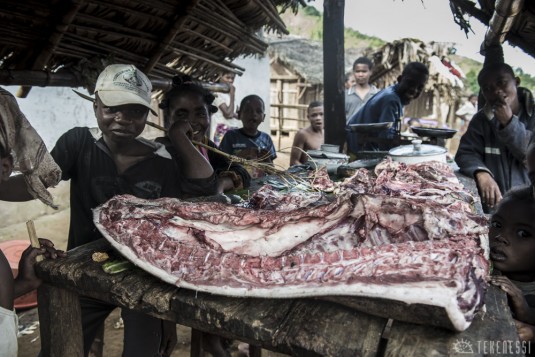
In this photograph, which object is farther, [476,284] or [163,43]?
[163,43]

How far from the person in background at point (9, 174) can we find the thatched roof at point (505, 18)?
3664 mm

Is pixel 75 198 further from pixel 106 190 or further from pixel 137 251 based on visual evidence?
pixel 137 251

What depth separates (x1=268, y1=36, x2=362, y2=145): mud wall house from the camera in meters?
17.8

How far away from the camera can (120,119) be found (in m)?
2.69

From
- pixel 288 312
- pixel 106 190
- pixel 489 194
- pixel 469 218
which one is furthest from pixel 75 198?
pixel 489 194

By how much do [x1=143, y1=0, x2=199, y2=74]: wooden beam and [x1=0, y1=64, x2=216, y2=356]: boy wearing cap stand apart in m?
1.12

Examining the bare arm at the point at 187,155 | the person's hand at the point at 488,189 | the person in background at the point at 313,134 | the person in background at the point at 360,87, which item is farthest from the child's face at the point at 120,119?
the person in background at the point at 360,87

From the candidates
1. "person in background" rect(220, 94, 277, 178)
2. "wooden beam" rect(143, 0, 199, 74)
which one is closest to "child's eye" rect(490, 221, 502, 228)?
"wooden beam" rect(143, 0, 199, 74)

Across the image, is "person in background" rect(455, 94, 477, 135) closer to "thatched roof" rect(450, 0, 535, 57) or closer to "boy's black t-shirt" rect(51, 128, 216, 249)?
"thatched roof" rect(450, 0, 535, 57)

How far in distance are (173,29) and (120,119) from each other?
1.50 metres

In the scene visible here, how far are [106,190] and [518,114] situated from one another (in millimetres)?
4241

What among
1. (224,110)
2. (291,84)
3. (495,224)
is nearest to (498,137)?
(495,224)

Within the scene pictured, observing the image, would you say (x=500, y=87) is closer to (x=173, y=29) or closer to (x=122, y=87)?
(x=173, y=29)

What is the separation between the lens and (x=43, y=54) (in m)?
3.07
